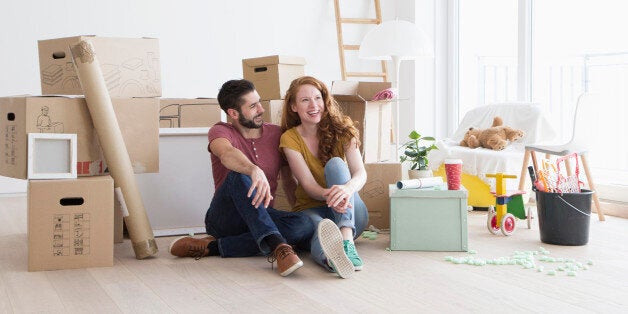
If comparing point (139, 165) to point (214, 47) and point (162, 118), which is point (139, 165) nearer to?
point (162, 118)

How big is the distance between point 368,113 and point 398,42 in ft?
4.57

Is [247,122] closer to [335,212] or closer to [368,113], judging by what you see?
[335,212]

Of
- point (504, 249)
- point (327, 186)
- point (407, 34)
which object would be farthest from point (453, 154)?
point (327, 186)

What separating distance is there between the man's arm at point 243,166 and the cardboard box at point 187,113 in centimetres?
84

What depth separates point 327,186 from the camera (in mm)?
2877

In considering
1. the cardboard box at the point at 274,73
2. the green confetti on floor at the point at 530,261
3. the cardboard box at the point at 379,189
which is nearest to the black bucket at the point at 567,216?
the green confetti on floor at the point at 530,261

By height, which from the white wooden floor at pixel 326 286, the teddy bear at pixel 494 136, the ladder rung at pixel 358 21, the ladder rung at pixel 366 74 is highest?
the ladder rung at pixel 358 21

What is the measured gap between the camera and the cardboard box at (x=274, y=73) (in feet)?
12.1

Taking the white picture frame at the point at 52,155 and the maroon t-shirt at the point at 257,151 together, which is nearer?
the white picture frame at the point at 52,155

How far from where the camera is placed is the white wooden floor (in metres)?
2.18

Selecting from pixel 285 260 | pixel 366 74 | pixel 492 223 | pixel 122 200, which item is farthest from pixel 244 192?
pixel 366 74

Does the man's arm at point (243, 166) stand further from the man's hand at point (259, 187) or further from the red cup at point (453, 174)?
the red cup at point (453, 174)

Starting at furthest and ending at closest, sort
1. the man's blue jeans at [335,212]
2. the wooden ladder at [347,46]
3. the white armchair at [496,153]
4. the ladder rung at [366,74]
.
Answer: the wooden ladder at [347,46], the ladder rung at [366,74], the white armchair at [496,153], the man's blue jeans at [335,212]

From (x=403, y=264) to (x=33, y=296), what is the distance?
1330mm
